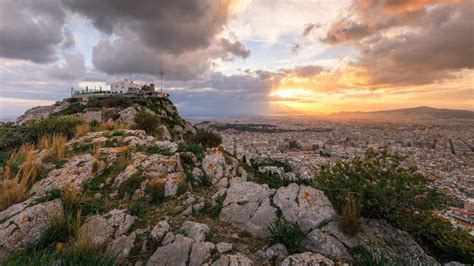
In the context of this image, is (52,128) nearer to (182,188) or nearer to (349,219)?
(182,188)

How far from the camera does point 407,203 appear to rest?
455 centimetres

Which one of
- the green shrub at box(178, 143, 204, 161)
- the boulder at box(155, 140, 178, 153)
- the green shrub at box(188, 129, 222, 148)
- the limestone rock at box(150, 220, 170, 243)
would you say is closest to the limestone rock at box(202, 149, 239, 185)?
the green shrub at box(178, 143, 204, 161)

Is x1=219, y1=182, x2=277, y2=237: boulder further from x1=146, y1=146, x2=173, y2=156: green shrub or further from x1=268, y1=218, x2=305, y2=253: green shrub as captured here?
x1=146, y1=146, x2=173, y2=156: green shrub

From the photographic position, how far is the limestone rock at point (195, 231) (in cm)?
415

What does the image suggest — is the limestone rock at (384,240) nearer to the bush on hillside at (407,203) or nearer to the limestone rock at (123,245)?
the bush on hillside at (407,203)

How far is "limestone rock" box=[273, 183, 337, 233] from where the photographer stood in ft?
14.4

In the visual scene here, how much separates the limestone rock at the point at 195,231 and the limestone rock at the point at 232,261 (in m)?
0.60

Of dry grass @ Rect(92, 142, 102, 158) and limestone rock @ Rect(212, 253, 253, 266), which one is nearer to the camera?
limestone rock @ Rect(212, 253, 253, 266)

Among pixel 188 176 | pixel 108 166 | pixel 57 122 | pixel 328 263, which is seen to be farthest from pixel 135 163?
pixel 57 122

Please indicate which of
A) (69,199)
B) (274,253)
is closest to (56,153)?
(69,199)

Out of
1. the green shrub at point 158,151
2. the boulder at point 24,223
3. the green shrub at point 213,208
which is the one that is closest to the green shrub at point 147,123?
the green shrub at point 158,151

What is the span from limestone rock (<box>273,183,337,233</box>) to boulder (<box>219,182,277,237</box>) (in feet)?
0.89

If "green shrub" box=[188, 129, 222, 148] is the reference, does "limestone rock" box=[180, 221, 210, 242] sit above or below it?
below

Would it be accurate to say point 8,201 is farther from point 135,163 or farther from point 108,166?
point 135,163
